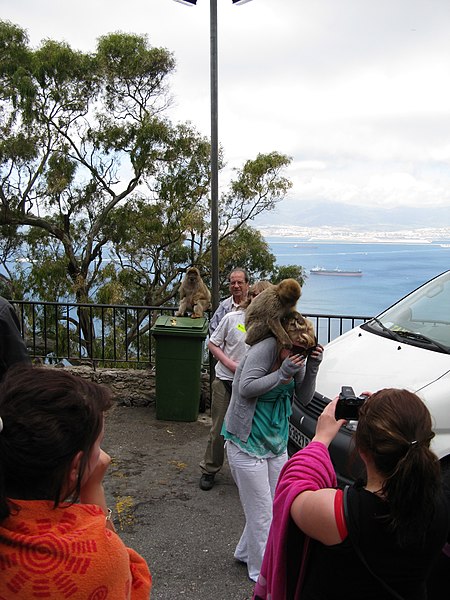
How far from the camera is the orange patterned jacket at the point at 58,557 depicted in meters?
1.35

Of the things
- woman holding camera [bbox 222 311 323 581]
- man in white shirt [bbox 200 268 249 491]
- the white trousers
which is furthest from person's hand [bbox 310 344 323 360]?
man in white shirt [bbox 200 268 249 491]

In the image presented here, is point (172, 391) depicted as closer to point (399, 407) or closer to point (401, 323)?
point (401, 323)

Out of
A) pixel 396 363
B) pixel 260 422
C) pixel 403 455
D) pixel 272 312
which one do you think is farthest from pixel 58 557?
pixel 396 363

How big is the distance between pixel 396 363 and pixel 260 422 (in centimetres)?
108

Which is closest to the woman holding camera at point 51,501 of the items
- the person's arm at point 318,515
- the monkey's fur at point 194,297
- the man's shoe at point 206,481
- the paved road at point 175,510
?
the person's arm at point 318,515

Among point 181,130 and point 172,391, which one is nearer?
point 172,391

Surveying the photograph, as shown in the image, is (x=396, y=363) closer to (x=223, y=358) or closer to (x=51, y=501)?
(x=223, y=358)

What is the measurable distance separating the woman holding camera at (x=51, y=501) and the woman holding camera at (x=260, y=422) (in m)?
1.97

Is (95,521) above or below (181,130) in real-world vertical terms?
below

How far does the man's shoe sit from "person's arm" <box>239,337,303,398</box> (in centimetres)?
186

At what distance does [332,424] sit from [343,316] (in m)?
4.96

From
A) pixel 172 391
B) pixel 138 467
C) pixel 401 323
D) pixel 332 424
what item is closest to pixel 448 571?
pixel 332 424

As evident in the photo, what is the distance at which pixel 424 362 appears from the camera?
3822mm

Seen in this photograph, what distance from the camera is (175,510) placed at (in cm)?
462
